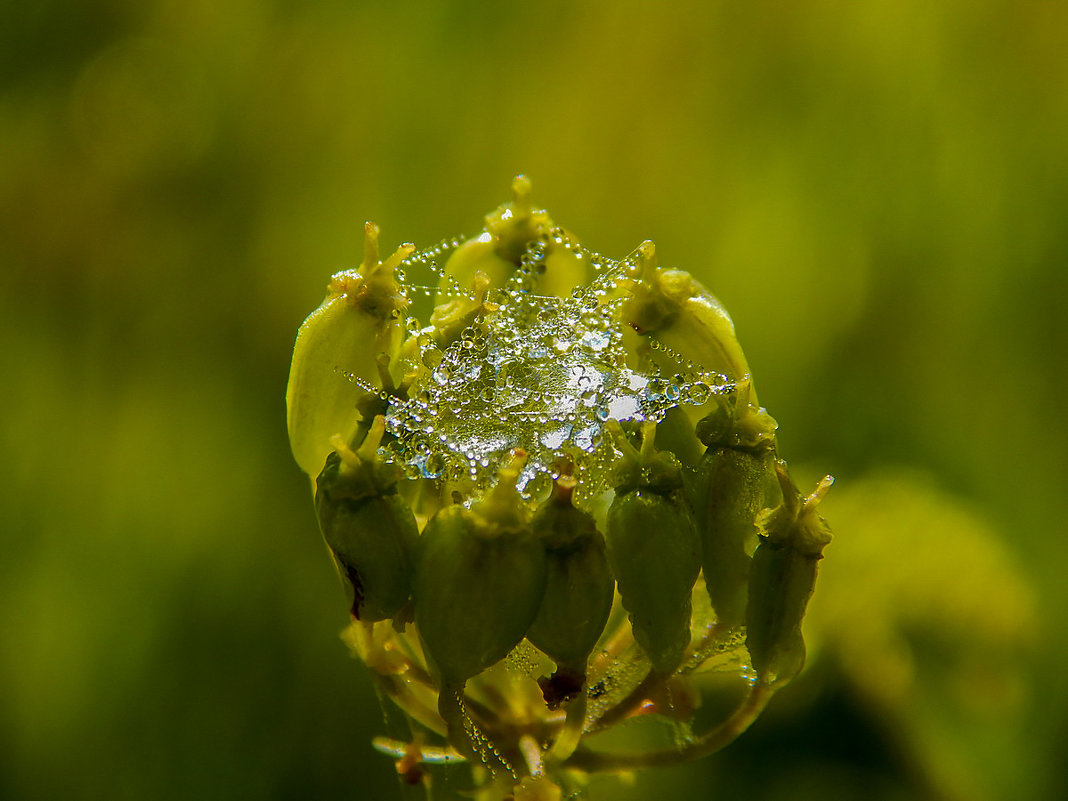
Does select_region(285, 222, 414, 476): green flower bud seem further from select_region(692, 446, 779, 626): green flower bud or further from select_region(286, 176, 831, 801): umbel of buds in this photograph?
select_region(692, 446, 779, 626): green flower bud

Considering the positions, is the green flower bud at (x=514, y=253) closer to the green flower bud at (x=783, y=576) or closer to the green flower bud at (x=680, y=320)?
the green flower bud at (x=680, y=320)

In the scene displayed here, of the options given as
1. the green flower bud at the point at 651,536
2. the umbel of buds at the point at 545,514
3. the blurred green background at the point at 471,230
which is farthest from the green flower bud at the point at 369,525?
the blurred green background at the point at 471,230

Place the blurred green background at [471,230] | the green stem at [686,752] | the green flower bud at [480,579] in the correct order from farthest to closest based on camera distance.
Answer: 1. the blurred green background at [471,230]
2. the green stem at [686,752]
3. the green flower bud at [480,579]

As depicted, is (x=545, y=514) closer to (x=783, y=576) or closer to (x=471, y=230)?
(x=783, y=576)

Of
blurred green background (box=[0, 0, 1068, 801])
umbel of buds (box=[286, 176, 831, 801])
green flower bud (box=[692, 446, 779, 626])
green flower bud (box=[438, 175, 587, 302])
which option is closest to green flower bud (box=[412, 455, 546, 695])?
umbel of buds (box=[286, 176, 831, 801])

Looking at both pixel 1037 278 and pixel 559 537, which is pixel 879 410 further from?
pixel 559 537

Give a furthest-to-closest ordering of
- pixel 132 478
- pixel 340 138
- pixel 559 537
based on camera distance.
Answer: pixel 340 138
pixel 132 478
pixel 559 537

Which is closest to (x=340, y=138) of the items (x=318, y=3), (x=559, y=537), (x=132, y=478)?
(x=318, y=3)
